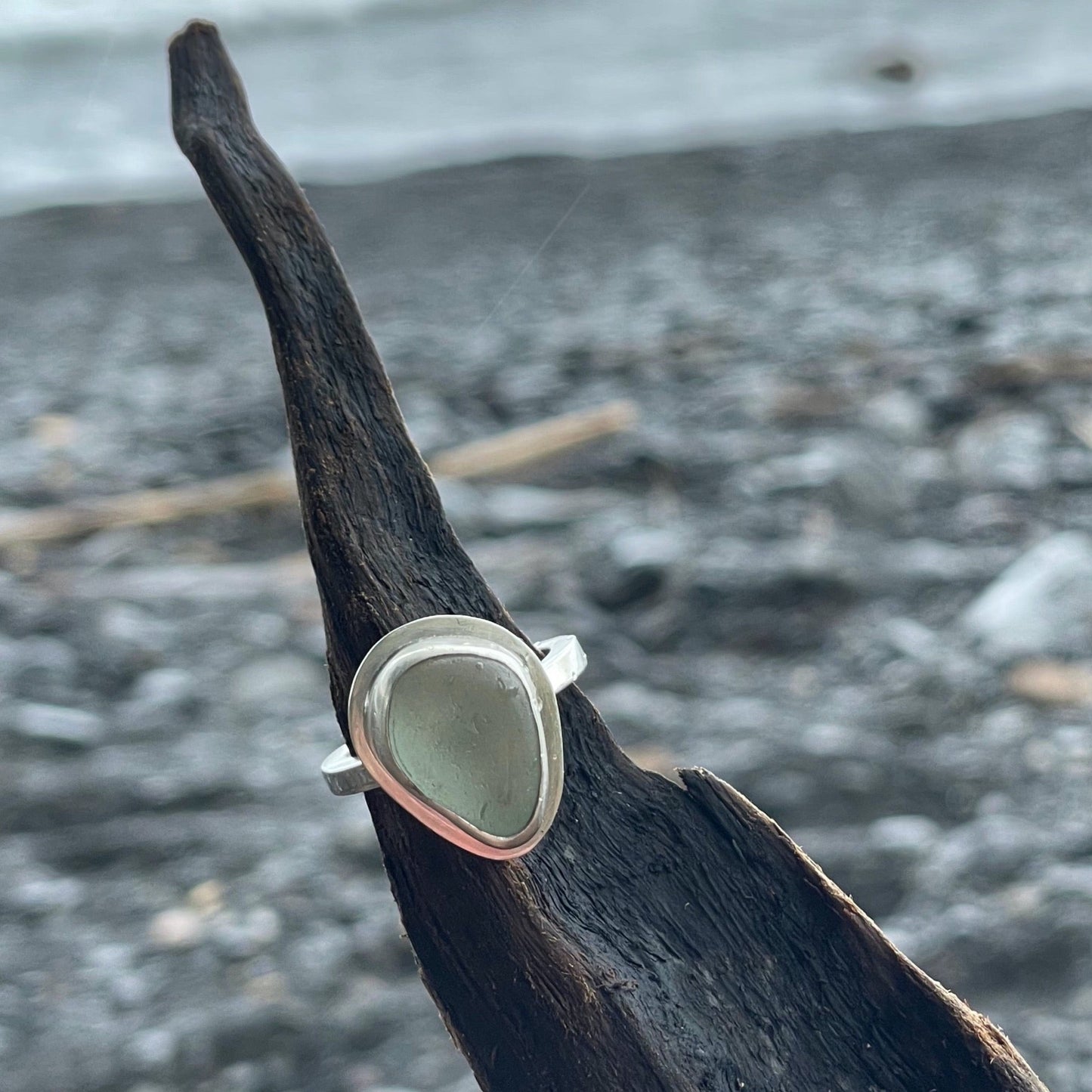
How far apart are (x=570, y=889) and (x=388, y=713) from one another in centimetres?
10

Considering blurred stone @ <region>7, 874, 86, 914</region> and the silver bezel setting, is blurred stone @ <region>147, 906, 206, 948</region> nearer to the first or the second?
blurred stone @ <region>7, 874, 86, 914</region>

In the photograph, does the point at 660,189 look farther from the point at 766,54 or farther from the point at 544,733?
the point at 544,733

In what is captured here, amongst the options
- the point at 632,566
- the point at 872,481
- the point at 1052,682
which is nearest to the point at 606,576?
the point at 632,566

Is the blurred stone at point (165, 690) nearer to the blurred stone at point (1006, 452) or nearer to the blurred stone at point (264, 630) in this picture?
the blurred stone at point (264, 630)

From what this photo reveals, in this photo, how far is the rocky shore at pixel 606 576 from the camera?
789 mm

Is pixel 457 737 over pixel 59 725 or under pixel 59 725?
over

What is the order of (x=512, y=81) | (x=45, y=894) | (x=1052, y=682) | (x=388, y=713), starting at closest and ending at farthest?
(x=388, y=713) → (x=45, y=894) → (x=1052, y=682) → (x=512, y=81)

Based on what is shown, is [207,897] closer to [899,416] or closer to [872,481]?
[872,481]

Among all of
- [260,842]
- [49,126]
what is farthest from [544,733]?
[49,126]

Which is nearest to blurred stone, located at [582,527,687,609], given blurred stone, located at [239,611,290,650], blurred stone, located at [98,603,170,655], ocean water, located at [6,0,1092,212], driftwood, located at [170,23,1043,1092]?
blurred stone, located at [239,611,290,650]

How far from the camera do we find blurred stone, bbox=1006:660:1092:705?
971 millimetres

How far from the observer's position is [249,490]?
1312mm

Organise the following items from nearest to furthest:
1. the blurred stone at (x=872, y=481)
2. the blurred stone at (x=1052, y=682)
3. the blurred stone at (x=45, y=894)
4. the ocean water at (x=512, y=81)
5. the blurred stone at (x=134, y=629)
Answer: the blurred stone at (x=45, y=894) < the blurred stone at (x=1052, y=682) < the blurred stone at (x=134, y=629) < the blurred stone at (x=872, y=481) < the ocean water at (x=512, y=81)

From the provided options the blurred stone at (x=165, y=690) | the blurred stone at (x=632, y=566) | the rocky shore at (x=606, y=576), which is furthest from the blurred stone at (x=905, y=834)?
the blurred stone at (x=165, y=690)
